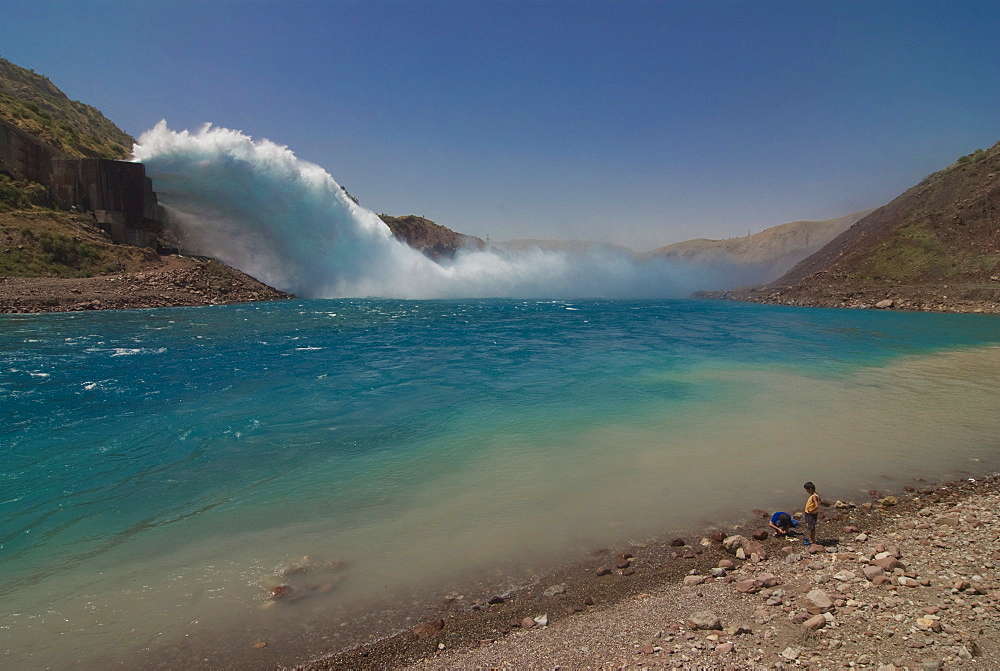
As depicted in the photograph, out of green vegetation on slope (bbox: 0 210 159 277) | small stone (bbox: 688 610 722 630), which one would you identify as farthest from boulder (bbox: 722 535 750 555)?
green vegetation on slope (bbox: 0 210 159 277)

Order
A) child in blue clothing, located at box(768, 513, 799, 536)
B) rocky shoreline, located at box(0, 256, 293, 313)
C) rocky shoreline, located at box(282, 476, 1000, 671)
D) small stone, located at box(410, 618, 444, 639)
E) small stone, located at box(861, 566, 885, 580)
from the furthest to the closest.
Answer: rocky shoreline, located at box(0, 256, 293, 313) → child in blue clothing, located at box(768, 513, 799, 536) → small stone, located at box(861, 566, 885, 580) → small stone, located at box(410, 618, 444, 639) → rocky shoreline, located at box(282, 476, 1000, 671)

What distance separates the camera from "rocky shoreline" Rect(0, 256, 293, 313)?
1209 inches

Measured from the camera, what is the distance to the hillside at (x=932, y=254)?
45.3 metres

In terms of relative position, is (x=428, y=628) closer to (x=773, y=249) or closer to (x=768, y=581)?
(x=768, y=581)

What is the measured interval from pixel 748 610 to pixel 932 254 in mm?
65651

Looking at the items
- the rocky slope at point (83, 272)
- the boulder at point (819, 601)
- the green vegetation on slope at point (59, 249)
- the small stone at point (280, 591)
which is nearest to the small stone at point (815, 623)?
the boulder at point (819, 601)

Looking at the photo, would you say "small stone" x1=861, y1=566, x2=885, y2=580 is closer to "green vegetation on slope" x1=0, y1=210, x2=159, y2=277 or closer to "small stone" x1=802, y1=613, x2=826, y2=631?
"small stone" x1=802, y1=613, x2=826, y2=631

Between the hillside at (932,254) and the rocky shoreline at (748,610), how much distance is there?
52.0 meters

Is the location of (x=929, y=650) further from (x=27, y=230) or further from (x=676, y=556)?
(x=27, y=230)

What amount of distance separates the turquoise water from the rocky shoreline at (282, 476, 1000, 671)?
2.38 ft

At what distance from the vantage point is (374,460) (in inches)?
353

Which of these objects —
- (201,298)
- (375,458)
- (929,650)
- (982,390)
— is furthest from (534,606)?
(201,298)

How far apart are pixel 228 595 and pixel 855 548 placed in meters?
7.12

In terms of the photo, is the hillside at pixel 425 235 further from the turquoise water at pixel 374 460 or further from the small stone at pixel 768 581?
the small stone at pixel 768 581
